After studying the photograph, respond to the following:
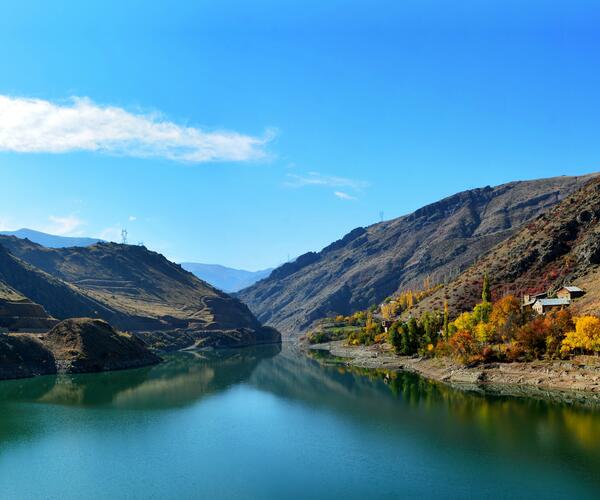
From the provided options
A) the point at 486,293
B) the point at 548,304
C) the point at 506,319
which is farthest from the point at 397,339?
the point at 548,304

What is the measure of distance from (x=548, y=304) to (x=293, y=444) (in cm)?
7801

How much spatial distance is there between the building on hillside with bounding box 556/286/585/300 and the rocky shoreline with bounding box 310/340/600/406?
2628cm

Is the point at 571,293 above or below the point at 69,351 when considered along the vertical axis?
above

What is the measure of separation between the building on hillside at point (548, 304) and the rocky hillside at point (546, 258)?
1178cm

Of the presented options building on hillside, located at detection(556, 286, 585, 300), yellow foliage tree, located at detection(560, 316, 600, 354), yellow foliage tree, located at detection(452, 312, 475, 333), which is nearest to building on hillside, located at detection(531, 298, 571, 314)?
building on hillside, located at detection(556, 286, 585, 300)

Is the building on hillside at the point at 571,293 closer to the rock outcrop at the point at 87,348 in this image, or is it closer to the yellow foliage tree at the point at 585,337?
the yellow foliage tree at the point at 585,337

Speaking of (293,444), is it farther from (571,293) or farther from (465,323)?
(571,293)

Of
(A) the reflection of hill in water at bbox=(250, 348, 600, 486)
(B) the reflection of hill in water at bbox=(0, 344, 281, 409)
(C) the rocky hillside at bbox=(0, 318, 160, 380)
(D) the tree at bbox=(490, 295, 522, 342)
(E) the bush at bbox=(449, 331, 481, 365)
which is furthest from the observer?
(C) the rocky hillside at bbox=(0, 318, 160, 380)

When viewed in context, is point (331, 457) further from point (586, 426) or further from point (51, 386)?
point (51, 386)

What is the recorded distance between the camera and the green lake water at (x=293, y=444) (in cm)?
4934

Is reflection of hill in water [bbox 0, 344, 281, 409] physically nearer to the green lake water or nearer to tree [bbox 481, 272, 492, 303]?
the green lake water

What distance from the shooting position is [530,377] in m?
95.9

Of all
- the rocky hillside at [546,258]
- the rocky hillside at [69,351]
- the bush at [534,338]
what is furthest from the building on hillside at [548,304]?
the rocky hillside at [69,351]

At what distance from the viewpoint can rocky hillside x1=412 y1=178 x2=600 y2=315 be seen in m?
135
